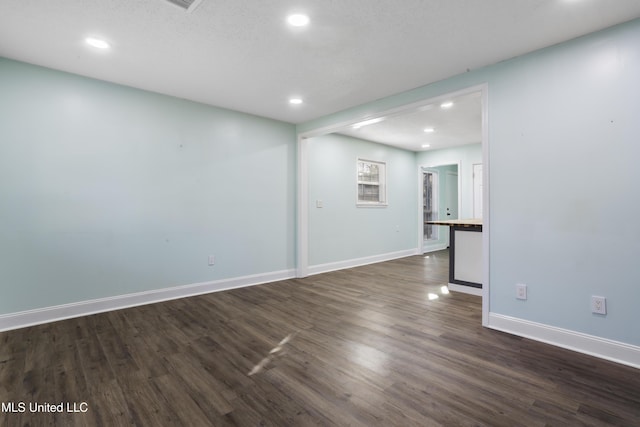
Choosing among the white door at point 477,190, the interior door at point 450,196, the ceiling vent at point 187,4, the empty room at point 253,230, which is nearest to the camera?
the empty room at point 253,230

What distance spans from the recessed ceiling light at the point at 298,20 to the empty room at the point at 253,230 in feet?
0.04

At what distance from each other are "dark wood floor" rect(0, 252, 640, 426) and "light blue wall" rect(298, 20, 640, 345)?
460 mm

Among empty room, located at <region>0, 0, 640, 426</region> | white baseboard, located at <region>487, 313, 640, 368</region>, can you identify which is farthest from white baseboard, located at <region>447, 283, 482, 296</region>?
white baseboard, located at <region>487, 313, 640, 368</region>

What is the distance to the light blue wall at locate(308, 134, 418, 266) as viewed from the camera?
5316 mm

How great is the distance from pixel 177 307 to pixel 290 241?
204 centimetres

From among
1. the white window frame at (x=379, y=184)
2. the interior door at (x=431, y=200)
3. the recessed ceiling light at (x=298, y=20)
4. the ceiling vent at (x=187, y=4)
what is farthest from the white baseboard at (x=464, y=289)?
the ceiling vent at (x=187, y=4)

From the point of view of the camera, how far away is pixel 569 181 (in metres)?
2.44

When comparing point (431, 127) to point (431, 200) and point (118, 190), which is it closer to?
point (431, 200)

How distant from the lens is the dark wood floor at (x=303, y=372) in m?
1.63

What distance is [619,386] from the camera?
6.18ft

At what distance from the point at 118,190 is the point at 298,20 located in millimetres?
2755

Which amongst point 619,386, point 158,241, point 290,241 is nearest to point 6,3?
Result: point 158,241

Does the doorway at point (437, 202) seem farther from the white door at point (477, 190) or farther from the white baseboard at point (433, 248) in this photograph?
the white door at point (477, 190)

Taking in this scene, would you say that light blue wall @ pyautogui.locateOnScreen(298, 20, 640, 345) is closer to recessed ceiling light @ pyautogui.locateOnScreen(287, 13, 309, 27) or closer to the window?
recessed ceiling light @ pyautogui.locateOnScreen(287, 13, 309, 27)
